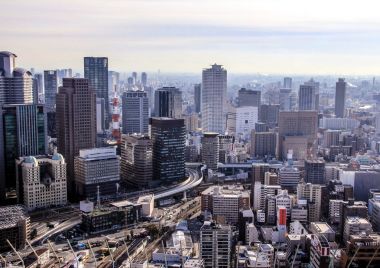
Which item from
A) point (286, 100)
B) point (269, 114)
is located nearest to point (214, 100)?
point (269, 114)

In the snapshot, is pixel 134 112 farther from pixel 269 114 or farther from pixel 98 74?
pixel 269 114

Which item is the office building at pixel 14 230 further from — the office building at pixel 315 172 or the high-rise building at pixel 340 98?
the high-rise building at pixel 340 98

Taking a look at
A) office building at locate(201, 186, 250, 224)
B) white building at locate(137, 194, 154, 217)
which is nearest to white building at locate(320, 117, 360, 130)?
office building at locate(201, 186, 250, 224)

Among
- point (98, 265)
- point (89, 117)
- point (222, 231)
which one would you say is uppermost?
point (89, 117)

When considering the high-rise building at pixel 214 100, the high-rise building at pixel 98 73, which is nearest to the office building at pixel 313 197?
the high-rise building at pixel 214 100

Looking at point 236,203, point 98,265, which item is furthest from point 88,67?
point 98,265

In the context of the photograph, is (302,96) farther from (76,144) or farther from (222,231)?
(222,231)
